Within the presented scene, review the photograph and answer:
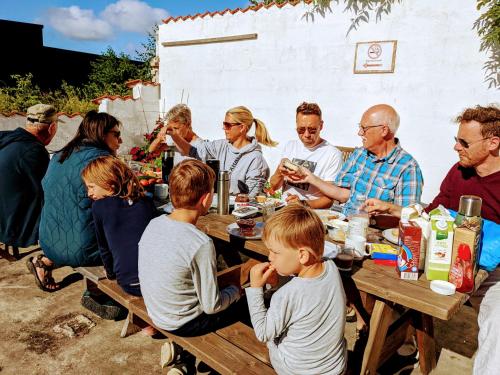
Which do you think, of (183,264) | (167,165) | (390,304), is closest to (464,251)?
(390,304)

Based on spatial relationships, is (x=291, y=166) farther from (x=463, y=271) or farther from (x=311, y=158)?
(x=463, y=271)

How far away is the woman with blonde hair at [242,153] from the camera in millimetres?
3553

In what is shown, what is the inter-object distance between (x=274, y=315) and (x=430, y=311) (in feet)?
2.23

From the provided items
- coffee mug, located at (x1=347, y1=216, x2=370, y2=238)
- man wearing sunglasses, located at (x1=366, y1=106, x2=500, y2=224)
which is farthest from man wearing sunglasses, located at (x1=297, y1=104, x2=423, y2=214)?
coffee mug, located at (x1=347, y1=216, x2=370, y2=238)

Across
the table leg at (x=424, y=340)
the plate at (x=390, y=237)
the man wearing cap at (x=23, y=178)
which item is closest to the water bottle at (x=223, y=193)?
the plate at (x=390, y=237)

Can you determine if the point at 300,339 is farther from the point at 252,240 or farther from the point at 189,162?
the point at 189,162

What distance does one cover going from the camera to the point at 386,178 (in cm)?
288

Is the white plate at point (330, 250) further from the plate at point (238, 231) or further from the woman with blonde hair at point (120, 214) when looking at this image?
the woman with blonde hair at point (120, 214)

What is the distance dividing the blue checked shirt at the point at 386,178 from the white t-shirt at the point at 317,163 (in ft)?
1.08

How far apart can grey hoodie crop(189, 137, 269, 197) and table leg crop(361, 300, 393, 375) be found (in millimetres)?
1690

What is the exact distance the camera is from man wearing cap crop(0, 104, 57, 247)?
133 inches

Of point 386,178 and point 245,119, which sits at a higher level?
point 245,119

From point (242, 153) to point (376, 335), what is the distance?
2.12 metres

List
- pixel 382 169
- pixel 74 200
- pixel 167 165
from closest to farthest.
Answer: pixel 74 200 → pixel 382 169 → pixel 167 165
